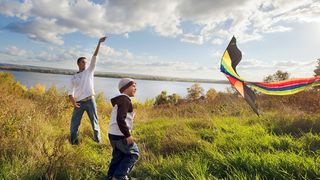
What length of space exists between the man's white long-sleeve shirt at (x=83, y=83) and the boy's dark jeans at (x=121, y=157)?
95.9 inches

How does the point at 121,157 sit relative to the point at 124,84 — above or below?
below

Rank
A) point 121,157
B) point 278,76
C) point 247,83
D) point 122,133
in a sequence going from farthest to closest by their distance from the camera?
point 278,76
point 247,83
point 121,157
point 122,133

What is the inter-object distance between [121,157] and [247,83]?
403cm

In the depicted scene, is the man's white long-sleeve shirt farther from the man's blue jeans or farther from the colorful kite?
the colorful kite

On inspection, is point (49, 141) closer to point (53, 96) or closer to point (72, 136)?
point (72, 136)

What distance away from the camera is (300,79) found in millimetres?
6891

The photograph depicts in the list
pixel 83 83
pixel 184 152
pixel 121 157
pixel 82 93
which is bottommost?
pixel 184 152

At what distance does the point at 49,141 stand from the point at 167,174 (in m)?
2.98

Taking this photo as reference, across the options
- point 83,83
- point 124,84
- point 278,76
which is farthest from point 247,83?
point 278,76

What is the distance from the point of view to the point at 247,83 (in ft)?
24.0

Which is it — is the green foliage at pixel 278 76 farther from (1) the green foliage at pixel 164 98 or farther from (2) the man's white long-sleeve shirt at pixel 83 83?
(1) the green foliage at pixel 164 98

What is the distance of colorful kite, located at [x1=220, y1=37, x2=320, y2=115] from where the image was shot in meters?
6.93

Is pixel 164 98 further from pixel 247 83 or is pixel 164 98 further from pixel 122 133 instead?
pixel 122 133

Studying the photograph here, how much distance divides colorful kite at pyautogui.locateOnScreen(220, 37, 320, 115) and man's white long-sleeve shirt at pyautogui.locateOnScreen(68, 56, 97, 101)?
9.87 feet
